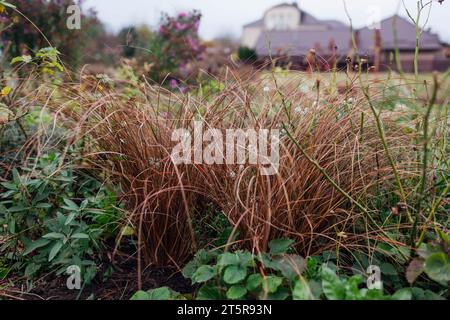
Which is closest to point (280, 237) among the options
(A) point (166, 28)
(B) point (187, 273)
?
(B) point (187, 273)

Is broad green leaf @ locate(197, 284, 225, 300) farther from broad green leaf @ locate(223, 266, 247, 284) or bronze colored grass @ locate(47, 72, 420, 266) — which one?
bronze colored grass @ locate(47, 72, 420, 266)

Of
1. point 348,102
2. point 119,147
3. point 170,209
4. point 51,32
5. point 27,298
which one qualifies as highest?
point 51,32

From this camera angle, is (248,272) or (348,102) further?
(348,102)

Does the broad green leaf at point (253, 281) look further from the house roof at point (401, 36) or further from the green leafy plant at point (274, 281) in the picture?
the house roof at point (401, 36)

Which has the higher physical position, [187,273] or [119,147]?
[119,147]

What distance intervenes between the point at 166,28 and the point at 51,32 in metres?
1.72

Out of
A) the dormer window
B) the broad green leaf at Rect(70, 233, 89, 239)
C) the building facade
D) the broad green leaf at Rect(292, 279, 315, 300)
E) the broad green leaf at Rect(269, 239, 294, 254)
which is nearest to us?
the broad green leaf at Rect(292, 279, 315, 300)

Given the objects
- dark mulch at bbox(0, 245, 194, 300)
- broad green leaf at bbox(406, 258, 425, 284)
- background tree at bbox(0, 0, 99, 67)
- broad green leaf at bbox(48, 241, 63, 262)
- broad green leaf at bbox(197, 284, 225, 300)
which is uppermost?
background tree at bbox(0, 0, 99, 67)

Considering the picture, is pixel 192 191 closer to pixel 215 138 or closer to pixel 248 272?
pixel 215 138

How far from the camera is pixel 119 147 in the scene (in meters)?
2.23

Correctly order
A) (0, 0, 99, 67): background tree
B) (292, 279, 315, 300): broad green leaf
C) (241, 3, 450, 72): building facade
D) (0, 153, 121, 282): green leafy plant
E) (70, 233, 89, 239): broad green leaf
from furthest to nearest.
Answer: (241, 3, 450, 72): building facade
(0, 0, 99, 67): background tree
(0, 153, 121, 282): green leafy plant
(70, 233, 89, 239): broad green leaf
(292, 279, 315, 300): broad green leaf

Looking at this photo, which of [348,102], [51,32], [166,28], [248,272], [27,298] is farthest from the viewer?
[166,28]

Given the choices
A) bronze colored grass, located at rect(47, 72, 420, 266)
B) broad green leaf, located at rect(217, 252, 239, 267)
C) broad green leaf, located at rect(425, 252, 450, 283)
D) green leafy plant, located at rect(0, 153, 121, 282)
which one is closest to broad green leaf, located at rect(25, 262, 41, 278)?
green leafy plant, located at rect(0, 153, 121, 282)

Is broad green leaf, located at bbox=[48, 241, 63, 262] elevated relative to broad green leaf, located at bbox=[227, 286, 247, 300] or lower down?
elevated
